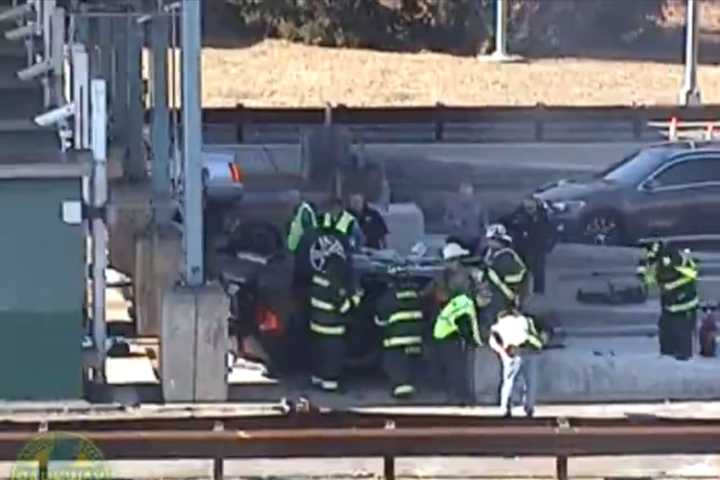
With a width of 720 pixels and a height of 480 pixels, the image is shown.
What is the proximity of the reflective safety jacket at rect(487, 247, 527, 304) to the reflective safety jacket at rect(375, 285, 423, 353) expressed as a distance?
662mm

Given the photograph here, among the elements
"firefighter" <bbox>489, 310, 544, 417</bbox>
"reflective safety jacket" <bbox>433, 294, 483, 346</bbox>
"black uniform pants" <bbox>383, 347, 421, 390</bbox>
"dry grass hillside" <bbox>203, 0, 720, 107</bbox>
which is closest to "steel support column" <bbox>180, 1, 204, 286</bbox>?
"black uniform pants" <bbox>383, 347, 421, 390</bbox>

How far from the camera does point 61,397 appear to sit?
17.1m

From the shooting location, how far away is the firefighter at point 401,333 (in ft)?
58.2

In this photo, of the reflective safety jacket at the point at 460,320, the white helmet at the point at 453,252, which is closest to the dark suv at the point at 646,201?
the white helmet at the point at 453,252

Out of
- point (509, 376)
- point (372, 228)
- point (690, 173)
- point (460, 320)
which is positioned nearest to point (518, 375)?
point (509, 376)

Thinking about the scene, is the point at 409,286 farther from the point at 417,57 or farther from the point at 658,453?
the point at 417,57

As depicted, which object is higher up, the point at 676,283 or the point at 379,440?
the point at 676,283

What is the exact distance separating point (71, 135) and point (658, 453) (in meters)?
7.57

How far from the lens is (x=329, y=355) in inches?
719

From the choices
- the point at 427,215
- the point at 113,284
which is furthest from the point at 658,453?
the point at 427,215

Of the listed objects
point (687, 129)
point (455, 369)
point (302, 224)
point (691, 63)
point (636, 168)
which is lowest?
point (455, 369)

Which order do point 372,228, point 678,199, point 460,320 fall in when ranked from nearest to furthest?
point 460,320, point 372,228, point 678,199

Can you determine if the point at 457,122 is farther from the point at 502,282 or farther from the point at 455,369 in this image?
the point at 502,282

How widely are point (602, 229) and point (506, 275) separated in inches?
387
